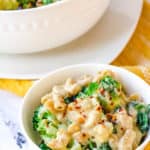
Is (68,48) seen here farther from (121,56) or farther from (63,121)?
(63,121)

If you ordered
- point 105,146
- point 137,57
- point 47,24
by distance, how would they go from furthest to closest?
point 137,57
point 47,24
point 105,146

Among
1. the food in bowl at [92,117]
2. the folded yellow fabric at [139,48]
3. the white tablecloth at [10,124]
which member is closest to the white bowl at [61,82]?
the food in bowl at [92,117]

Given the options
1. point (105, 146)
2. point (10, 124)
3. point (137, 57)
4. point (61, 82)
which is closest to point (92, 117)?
point (105, 146)

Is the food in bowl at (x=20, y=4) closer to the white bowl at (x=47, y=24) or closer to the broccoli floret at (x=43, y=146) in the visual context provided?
the white bowl at (x=47, y=24)

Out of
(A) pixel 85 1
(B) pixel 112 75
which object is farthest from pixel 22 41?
(B) pixel 112 75

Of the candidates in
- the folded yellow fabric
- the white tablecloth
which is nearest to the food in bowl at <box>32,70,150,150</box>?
the white tablecloth

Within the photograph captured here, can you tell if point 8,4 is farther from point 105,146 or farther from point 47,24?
point 105,146
